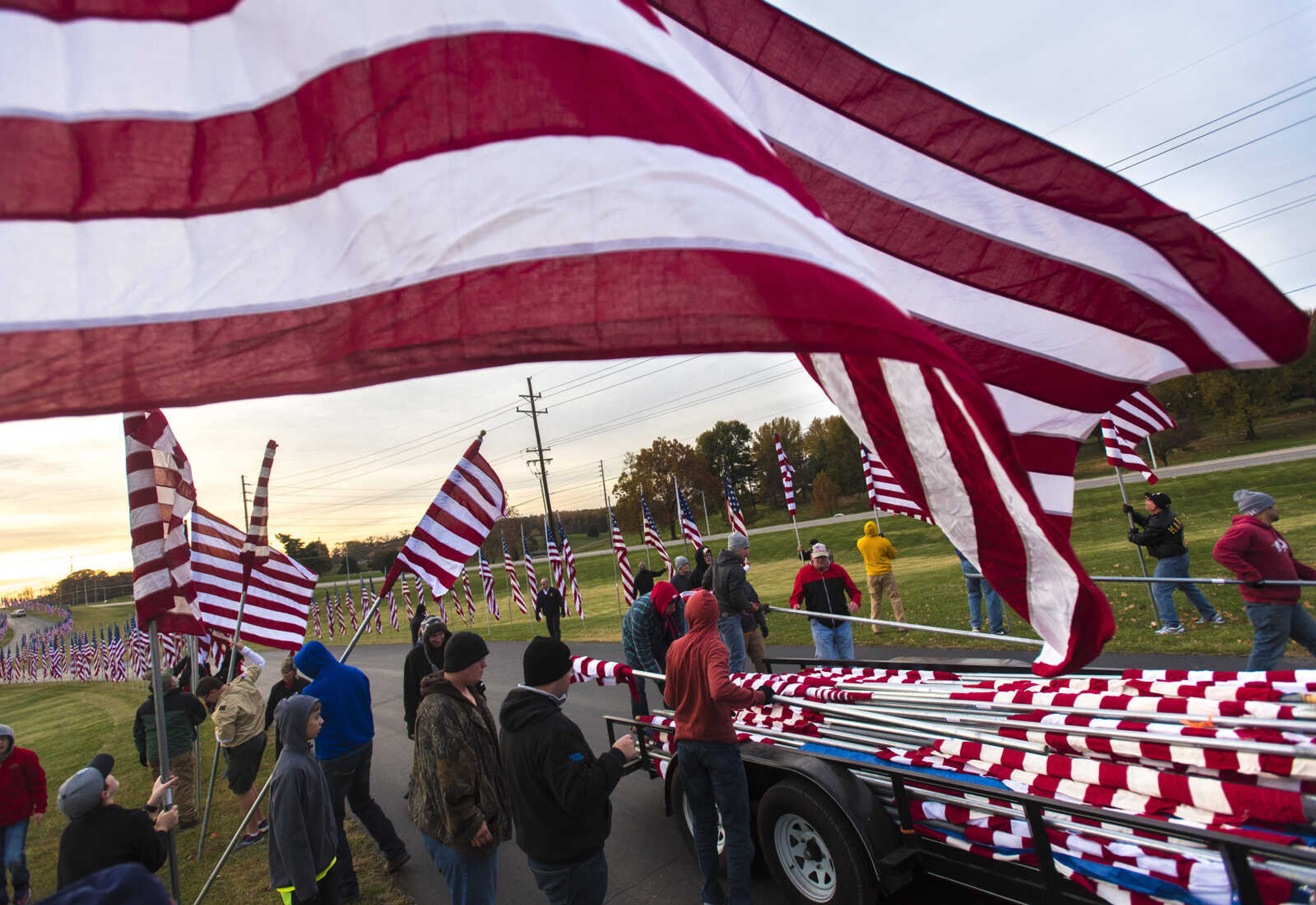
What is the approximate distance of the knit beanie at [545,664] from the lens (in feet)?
12.6

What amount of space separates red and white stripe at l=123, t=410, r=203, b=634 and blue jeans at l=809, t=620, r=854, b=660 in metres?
7.53

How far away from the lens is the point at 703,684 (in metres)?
4.62

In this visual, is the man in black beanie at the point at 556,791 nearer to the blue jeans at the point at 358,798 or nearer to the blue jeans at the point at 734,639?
the blue jeans at the point at 358,798

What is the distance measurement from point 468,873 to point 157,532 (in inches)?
124

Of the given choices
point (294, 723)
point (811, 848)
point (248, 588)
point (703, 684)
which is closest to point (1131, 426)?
point (811, 848)

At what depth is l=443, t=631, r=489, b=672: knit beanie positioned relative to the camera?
424cm

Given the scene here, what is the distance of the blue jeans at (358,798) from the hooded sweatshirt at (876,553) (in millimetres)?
9830

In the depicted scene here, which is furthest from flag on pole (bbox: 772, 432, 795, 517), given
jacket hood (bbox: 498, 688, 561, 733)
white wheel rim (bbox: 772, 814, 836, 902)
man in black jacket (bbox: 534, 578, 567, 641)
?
jacket hood (bbox: 498, 688, 561, 733)

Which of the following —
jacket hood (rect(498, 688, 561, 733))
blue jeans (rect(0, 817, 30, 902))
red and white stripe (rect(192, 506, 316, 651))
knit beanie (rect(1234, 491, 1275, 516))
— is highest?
red and white stripe (rect(192, 506, 316, 651))

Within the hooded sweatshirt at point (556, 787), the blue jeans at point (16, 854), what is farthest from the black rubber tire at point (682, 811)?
the blue jeans at point (16, 854)

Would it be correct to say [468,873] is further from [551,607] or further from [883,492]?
[551,607]

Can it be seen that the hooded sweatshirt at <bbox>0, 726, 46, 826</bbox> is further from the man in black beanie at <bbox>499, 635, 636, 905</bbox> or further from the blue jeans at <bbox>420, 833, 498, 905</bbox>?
the man in black beanie at <bbox>499, 635, 636, 905</bbox>

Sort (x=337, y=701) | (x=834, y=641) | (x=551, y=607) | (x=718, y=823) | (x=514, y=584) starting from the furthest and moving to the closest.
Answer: (x=514, y=584) < (x=551, y=607) < (x=834, y=641) < (x=337, y=701) < (x=718, y=823)

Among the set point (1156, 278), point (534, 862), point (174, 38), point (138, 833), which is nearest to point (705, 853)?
point (534, 862)
